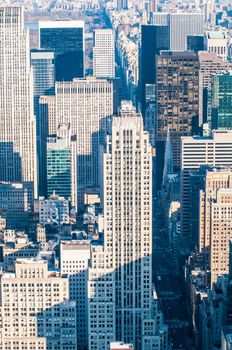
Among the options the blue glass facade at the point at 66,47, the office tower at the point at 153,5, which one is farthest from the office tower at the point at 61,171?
the office tower at the point at 153,5

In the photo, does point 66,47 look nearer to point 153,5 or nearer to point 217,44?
point 217,44

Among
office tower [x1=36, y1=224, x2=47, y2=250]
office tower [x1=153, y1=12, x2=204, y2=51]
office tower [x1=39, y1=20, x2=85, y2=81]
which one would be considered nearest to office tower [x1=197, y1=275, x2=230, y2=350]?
office tower [x1=36, y1=224, x2=47, y2=250]

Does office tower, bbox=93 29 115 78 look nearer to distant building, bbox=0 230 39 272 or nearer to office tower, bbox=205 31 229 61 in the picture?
office tower, bbox=205 31 229 61

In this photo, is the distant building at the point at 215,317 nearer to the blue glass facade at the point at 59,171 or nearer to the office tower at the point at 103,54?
the blue glass facade at the point at 59,171

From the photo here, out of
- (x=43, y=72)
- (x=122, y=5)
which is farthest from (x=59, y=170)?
(x=122, y=5)

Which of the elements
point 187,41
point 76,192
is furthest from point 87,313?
point 187,41

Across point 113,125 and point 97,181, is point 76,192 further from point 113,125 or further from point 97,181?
point 113,125

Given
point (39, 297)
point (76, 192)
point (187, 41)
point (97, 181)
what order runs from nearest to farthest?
point (39, 297)
point (76, 192)
point (97, 181)
point (187, 41)
